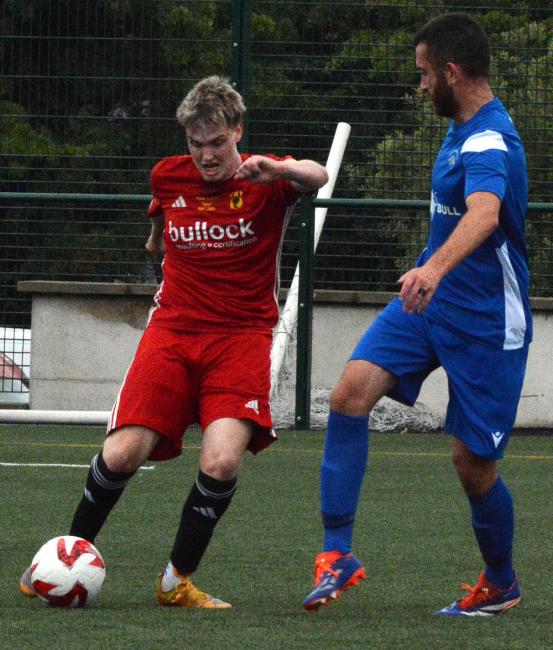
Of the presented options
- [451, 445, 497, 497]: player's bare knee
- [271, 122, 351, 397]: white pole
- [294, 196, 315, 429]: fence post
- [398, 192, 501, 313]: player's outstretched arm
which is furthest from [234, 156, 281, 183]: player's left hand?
[294, 196, 315, 429]: fence post

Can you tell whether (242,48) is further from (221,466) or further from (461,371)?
(461,371)

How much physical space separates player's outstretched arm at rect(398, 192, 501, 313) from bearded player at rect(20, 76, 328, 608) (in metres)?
0.69

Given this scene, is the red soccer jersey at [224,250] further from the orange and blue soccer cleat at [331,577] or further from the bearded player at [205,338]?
the orange and blue soccer cleat at [331,577]

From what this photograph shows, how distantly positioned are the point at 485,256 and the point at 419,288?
56 cm

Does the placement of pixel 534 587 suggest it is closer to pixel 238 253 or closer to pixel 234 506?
pixel 238 253

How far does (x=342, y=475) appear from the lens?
4.48 m

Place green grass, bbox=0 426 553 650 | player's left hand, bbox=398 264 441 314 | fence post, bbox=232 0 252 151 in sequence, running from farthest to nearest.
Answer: fence post, bbox=232 0 252 151, green grass, bbox=0 426 553 650, player's left hand, bbox=398 264 441 314

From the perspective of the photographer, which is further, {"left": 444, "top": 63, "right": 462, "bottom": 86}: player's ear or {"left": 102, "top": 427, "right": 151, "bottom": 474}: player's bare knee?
{"left": 102, "top": 427, "right": 151, "bottom": 474}: player's bare knee

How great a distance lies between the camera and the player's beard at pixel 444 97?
4454mm

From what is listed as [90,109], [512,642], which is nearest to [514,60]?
[90,109]

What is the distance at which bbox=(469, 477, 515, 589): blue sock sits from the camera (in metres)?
4.52

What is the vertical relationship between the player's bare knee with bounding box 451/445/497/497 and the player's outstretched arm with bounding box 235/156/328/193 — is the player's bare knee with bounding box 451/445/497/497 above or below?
below

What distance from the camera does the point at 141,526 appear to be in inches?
244

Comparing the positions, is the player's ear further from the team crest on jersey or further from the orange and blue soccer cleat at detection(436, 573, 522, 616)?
the orange and blue soccer cleat at detection(436, 573, 522, 616)
